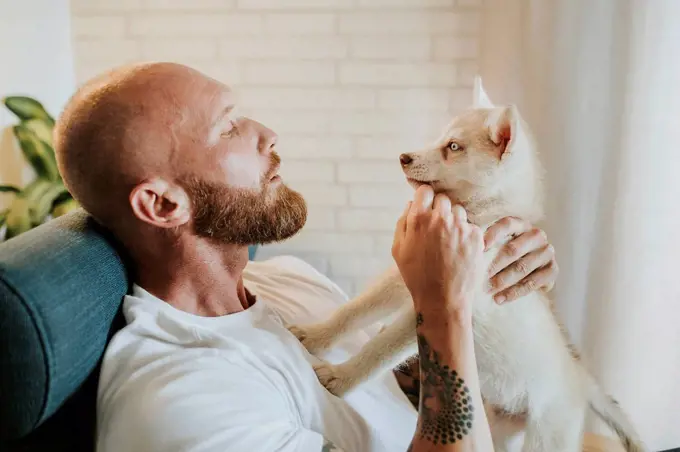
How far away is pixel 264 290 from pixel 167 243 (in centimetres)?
30

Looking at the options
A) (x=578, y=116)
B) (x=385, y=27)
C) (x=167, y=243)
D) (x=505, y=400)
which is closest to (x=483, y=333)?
(x=505, y=400)

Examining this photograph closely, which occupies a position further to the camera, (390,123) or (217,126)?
(390,123)

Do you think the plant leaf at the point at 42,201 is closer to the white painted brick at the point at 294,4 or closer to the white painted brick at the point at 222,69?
the white painted brick at the point at 222,69

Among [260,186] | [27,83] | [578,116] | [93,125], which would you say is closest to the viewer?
[93,125]

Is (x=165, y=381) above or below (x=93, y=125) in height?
below

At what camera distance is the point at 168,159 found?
3.18ft

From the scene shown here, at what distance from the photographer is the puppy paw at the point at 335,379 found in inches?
40.5

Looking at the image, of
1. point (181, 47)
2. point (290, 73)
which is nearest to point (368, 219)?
point (290, 73)

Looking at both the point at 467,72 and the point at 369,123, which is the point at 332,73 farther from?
the point at 467,72

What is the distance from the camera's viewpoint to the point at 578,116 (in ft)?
4.66

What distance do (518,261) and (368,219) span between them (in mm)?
987

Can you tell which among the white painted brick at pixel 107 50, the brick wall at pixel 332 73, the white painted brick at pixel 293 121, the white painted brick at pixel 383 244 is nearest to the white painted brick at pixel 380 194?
the brick wall at pixel 332 73

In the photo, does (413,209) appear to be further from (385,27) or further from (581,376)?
(385,27)

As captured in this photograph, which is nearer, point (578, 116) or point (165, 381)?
point (165, 381)
